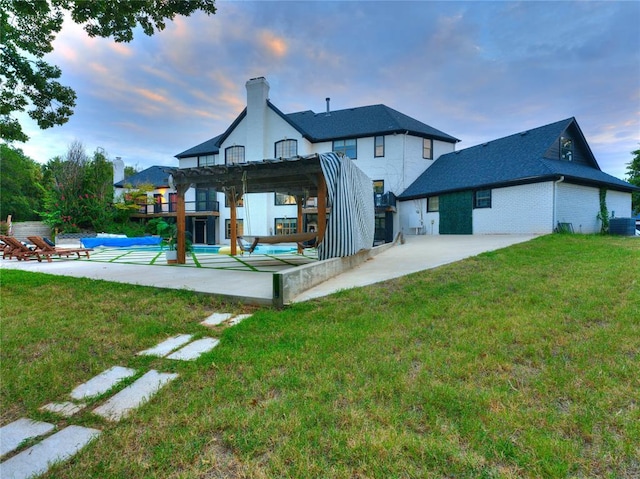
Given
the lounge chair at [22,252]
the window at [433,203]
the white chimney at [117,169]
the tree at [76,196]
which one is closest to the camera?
the lounge chair at [22,252]

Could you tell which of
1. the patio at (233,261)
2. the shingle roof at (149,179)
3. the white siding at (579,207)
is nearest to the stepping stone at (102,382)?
the patio at (233,261)

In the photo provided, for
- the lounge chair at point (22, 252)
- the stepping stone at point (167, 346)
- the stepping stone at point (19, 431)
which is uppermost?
the lounge chair at point (22, 252)

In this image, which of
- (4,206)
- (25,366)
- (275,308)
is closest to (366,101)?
(275,308)

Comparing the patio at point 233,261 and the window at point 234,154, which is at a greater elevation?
the window at point 234,154

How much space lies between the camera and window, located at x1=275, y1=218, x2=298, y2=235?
2139cm

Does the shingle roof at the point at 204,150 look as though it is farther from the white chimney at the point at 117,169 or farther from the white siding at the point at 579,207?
the white siding at the point at 579,207

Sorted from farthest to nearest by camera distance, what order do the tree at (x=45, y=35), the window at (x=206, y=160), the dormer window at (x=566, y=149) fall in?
the window at (x=206, y=160) < the dormer window at (x=566, y=149) < the tree at (x=45, y=35)

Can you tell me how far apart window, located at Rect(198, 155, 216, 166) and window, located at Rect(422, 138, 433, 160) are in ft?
50.8

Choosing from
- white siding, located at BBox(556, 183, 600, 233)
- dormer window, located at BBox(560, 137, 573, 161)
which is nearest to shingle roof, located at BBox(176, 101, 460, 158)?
dormer window, located at BBox(560, 137, 573, 161)

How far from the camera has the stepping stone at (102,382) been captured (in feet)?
8.19

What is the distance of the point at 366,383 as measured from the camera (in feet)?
8.02

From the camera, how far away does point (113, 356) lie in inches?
123

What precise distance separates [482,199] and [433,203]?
3102mm

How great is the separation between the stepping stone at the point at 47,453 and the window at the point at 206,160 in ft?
77.1
